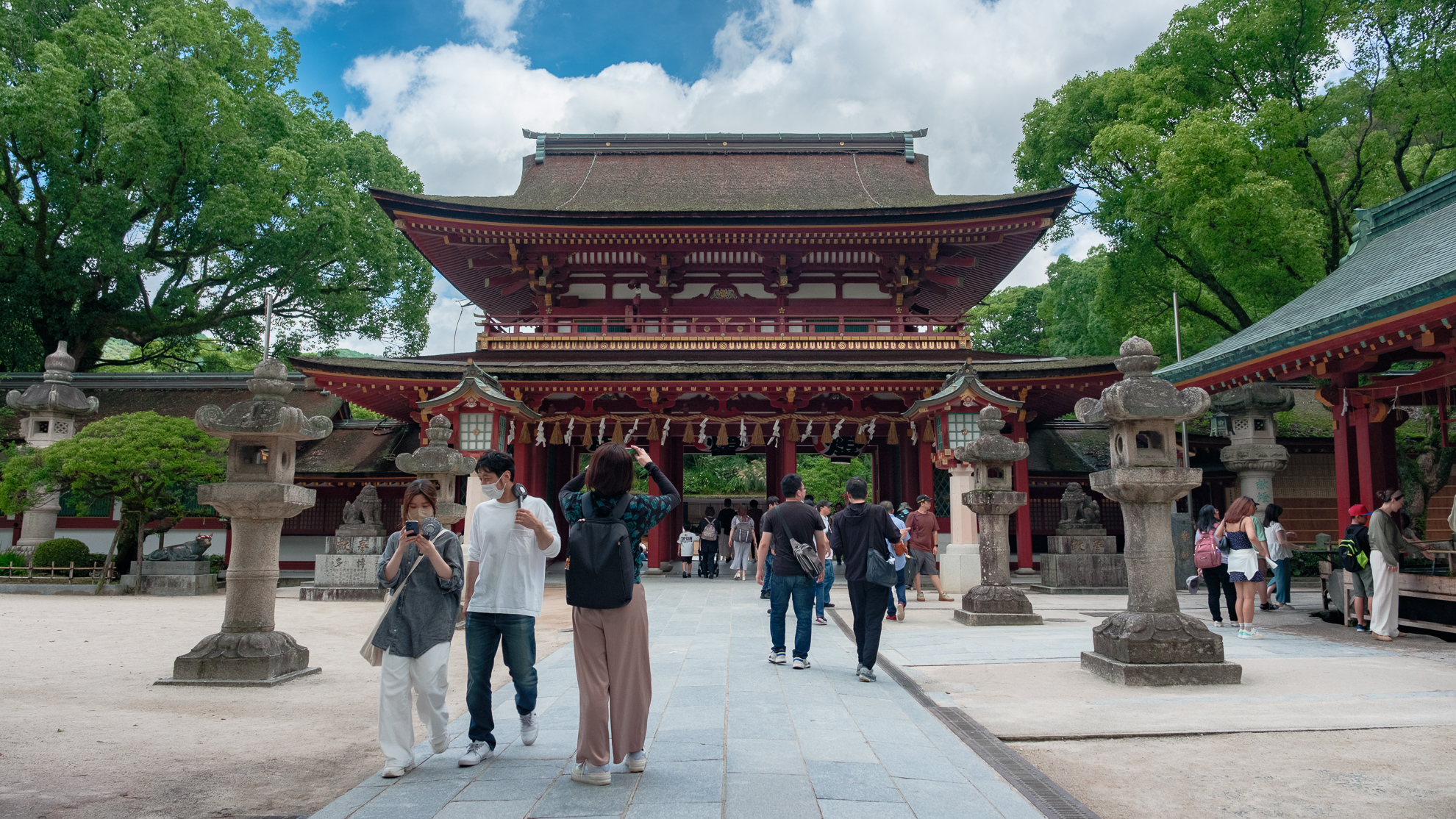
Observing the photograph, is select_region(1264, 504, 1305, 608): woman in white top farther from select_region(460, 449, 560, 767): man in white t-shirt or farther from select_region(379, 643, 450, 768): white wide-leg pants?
select_region(379, 643, 450, 768): white wide-leg pants

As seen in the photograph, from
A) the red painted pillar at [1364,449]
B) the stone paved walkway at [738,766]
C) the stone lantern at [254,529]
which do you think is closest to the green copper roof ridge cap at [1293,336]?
the red painted pillar at [1364,449]

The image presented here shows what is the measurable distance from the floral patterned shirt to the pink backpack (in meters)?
7.88

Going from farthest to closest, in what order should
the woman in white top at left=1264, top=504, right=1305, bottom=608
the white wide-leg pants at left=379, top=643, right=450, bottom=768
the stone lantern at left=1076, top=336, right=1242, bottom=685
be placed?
the woman in white top at left=1264, top=504, right=1305, bottom=608 → the stone lantern at left=1076, top=336, right=1242, bottom=685 → the white wide-leg pants at left=379, top=643, right=450, bottom=768

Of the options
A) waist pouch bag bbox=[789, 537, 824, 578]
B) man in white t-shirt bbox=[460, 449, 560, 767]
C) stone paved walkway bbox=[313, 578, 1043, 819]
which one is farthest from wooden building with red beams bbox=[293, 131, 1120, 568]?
man in white t-shirt bbox=[460, 449, 560, 767]

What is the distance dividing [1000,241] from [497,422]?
12.1 m

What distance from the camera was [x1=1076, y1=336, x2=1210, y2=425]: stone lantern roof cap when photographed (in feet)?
23.6

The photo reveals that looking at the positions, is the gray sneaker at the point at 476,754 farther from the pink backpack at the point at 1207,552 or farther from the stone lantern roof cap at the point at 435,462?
the pink backpack at the point at 1207,552

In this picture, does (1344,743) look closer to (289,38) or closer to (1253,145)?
(1253,145)

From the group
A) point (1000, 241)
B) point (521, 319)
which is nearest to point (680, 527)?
point (521, 319)

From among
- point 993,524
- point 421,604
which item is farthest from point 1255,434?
point 421,604

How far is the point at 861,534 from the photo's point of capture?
705 centimetres

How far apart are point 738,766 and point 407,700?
1.78 metres

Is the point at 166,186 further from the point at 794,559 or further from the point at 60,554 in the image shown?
the point at 794,559

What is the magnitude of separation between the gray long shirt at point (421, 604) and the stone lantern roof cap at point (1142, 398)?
5.42 meters
